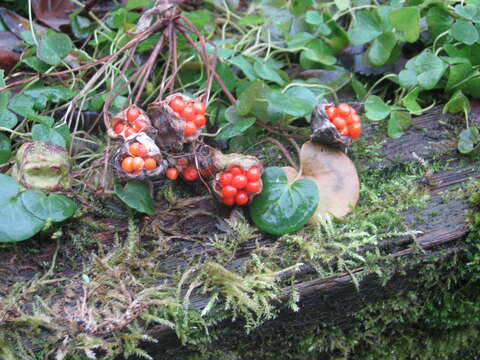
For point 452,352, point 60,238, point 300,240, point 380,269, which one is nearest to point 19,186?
point 60,238

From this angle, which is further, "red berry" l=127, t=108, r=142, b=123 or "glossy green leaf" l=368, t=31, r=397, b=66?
"glossy green leaf" l=368, t=31, r=397, b=66

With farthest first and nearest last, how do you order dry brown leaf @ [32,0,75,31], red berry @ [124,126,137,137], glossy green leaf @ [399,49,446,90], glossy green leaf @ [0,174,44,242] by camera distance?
dry brown leaf @ [32,0,75,31], glossy green leaf @ [399,49,446,90], red berry @ [124,126,137,137], glossy green leaf @ [0,174,44,242]

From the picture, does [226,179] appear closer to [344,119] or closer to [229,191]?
[229,191]

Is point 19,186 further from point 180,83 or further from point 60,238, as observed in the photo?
point 180,83

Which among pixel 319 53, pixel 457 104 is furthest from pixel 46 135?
pixel 457 104

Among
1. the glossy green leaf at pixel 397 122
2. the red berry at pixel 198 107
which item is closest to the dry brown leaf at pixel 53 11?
the red berry at pixel 198 107

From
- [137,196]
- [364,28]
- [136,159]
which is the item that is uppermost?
[364,28]

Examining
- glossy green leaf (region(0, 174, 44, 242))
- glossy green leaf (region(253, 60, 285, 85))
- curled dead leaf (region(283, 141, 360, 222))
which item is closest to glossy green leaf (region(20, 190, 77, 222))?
glossy green leaf (region(0, 174, 44, 242))

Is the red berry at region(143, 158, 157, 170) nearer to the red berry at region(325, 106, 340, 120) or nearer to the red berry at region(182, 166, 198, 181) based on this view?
the red berry at region(182, 166, 198, 181)
